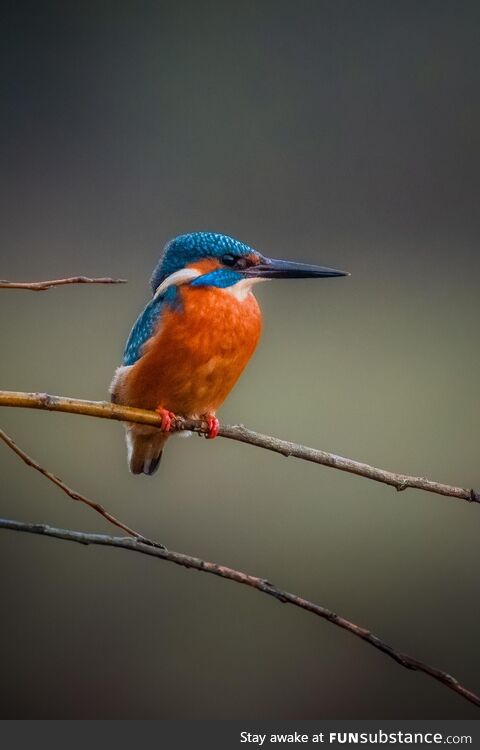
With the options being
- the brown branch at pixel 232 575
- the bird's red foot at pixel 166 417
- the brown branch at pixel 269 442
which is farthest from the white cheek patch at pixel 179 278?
the brown branch at pixel 232 575

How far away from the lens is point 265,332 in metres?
2.78

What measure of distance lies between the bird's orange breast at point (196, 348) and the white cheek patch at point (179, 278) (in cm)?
2

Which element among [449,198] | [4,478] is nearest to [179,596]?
[4,478]

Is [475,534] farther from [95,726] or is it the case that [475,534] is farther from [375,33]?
[375,33]

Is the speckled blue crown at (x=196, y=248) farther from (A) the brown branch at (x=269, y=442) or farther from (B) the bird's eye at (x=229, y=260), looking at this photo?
(A) the brown branch at (x=269, y=442)

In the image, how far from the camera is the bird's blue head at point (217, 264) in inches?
60.6

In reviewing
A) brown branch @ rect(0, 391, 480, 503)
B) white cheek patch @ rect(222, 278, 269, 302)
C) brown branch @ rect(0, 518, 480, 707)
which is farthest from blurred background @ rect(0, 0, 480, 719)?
brown branch @ rect(0, 518, 480, 707)

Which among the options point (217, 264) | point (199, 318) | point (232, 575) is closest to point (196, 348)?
point (199, 318)

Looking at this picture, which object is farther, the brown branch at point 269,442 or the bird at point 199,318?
the bird at point 199,318

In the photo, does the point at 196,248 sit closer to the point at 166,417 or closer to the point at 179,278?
the point at 179,278

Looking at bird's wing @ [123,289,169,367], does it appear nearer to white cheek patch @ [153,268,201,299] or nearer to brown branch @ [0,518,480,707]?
white cheek patch @ [153,268,201,299]

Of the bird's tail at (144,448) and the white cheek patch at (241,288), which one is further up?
the white cheek patch at (241,288)

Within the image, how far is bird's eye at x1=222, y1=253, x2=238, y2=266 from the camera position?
61.4 inches

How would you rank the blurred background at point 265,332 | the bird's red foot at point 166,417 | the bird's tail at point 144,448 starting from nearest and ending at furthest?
the bird's red foot at point 166,417 → the bird's tail at point 144,448 → the blurred background at point 265,332
